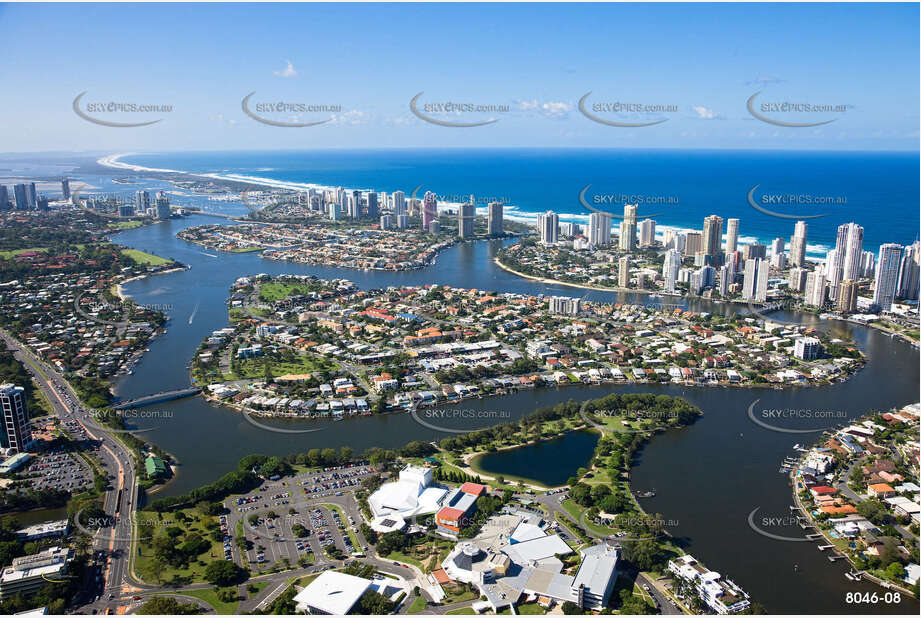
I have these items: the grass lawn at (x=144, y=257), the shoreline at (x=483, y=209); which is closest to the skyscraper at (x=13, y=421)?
the grass lawn at (x=144, y=257)

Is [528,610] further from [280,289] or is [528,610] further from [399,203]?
[399,203]

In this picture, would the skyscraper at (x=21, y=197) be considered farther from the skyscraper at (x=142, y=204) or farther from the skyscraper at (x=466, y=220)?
the skyscraper at (x=466, y=220)

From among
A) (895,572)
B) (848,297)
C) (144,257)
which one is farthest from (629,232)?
(895,572)

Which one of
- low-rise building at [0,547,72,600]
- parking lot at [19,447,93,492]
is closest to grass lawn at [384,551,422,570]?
low-rise building at [0,547,72,600]

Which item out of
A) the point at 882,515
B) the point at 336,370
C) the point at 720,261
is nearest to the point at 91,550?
the point at 336,370

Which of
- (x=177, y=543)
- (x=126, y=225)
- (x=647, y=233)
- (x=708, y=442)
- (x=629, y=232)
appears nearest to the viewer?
(x=177, y=543)
